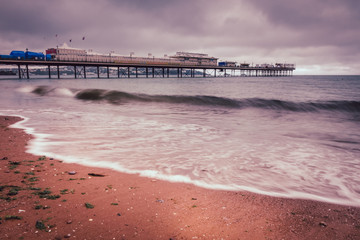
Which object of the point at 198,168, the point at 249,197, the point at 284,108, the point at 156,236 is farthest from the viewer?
the point at 284,108

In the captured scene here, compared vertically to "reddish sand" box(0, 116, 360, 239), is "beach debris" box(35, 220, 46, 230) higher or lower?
higher

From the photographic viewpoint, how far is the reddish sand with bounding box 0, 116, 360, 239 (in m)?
2.29

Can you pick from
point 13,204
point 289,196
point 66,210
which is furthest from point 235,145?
point 13,204

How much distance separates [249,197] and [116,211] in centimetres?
176

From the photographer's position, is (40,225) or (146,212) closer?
(40,225)

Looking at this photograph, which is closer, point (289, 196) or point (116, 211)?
point (116, 211)

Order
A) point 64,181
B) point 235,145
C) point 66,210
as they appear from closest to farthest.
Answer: point 66,210
point 64,181
point 235,145

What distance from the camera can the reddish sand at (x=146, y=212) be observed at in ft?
7.52

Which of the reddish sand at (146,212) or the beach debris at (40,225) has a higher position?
the beach debris at (40,225)

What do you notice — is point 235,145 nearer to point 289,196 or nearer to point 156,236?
point 289,196

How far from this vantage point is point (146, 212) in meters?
2.67

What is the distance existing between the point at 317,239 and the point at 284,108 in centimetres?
1562

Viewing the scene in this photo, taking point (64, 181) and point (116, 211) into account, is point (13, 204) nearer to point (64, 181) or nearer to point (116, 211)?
point (64, 181)

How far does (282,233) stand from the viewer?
2.38m
